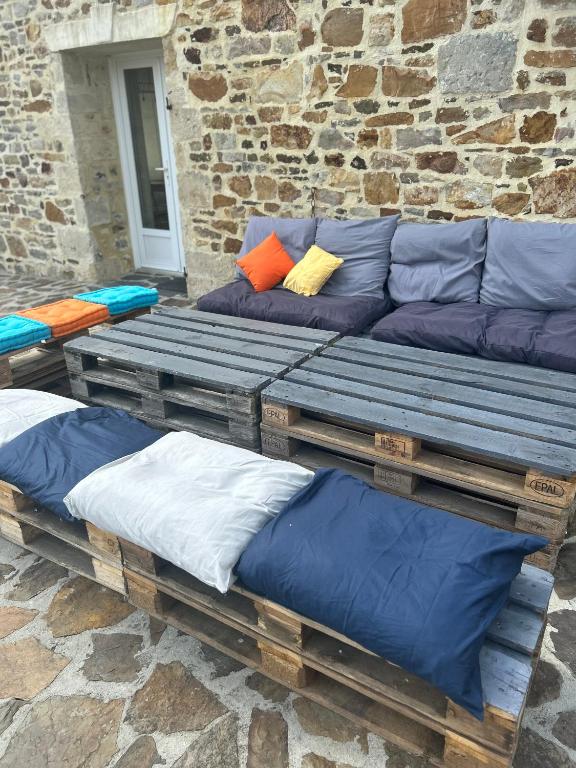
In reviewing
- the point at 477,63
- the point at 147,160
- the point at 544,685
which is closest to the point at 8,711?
the point at 544,685

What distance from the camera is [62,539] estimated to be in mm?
2312

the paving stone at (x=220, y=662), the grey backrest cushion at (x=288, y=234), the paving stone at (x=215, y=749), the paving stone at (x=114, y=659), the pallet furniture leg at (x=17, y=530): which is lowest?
the paving stone at (x=220, y=662)

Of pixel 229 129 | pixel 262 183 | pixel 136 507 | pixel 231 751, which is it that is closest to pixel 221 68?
pixel 229 129

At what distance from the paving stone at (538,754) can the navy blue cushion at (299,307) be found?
2.29 metres

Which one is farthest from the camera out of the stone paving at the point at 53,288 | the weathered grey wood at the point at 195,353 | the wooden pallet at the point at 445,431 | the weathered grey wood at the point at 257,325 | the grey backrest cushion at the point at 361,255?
the stone paving at the point at 53,288

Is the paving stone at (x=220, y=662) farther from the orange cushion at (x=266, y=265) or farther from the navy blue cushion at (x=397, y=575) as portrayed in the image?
the orange cushion at (x=266, y=265)

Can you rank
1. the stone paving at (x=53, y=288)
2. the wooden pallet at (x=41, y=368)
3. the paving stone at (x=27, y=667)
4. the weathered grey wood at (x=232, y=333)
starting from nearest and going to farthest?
the paving stone at (x=27, y=667) < the weathered grey wood at (x=232, y=333) < the wooden pallet at (x=41, y=368) < the stone paving at (x=53, y=288)

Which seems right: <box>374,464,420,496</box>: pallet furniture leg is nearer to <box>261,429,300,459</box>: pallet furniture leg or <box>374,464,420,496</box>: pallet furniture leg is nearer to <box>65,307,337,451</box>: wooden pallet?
<box>261,429,300,459</box>: pallet furniture leg

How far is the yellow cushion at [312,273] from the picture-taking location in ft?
13.2

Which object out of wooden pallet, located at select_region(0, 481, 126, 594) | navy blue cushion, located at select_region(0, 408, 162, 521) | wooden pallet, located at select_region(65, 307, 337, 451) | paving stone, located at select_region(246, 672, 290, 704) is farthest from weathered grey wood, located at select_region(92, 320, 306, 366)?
paving stone, located at select_region(246, 672, 290, 704)

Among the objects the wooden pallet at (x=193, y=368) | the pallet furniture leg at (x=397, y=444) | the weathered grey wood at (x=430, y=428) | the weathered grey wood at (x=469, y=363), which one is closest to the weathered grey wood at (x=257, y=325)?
the wooden pallet at (x=193, y=368)

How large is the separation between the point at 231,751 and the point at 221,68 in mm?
4852

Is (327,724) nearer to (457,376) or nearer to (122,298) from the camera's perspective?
(457,376)

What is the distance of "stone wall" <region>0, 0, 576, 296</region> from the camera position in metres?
3.79
